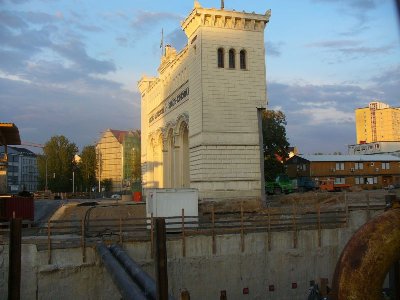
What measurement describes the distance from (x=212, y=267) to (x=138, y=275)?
907 cm

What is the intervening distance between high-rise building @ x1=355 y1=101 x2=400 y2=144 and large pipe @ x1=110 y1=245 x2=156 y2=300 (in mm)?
160376

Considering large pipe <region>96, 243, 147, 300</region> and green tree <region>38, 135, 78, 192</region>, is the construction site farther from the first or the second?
green tree <region>38, 135, 78, 192</region>

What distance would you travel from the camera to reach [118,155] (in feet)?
393

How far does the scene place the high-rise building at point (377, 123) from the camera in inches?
6417

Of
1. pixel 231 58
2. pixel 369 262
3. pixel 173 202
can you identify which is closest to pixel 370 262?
pixel 369 262

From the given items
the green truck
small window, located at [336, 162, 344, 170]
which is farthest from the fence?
small window, located at [336, 162, 344, 170]

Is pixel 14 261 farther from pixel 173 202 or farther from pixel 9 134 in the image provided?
pixel 9 134

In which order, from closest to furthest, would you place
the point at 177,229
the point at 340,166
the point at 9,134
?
1. the point at 177,229
2. the point at 9,134
3. the point at 340,166

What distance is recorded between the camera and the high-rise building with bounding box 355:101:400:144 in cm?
16300

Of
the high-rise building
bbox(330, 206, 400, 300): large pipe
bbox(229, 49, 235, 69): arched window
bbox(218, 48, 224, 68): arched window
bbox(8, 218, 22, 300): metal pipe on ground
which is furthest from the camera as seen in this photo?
the high-rise building

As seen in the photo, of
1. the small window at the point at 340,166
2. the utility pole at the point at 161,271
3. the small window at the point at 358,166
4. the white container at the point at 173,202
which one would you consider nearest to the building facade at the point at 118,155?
the small window at the point at 340,166

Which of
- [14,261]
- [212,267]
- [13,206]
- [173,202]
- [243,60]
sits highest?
[243,60]

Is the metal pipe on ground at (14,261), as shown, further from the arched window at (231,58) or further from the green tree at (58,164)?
the green tree at (58,164)

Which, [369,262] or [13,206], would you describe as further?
[13,206]
